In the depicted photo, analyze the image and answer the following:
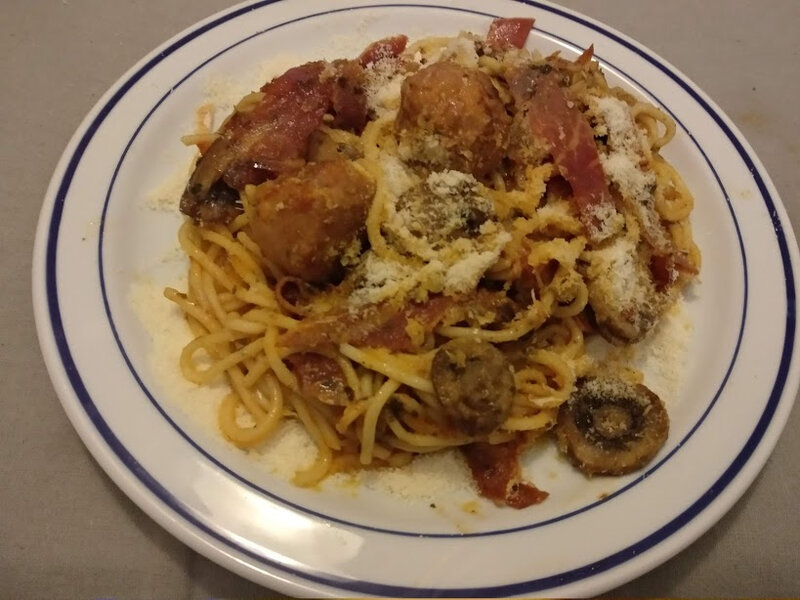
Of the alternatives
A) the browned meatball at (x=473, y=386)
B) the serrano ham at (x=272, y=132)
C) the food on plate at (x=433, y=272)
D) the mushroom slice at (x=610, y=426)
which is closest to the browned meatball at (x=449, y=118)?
the food on plate at (x=433, y=272)

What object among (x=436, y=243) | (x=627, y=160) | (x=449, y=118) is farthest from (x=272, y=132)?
(x=627, y=160)

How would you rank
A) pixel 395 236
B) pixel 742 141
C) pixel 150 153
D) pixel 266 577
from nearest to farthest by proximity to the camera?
pixel 266 577, pixel 395 236, pixel 150 153, pixel 742 141

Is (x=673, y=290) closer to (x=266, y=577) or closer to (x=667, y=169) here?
(x=667, y=169)

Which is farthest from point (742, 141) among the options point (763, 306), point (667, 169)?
point (763, 306)

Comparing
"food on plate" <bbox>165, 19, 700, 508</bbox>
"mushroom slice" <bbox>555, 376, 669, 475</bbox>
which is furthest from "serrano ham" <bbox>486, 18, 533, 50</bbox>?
"mushroom slice" <bbox>555, 376, 669, 475</bbox>

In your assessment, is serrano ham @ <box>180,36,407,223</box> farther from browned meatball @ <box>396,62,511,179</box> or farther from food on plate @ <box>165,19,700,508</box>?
browned meatball @ <box>396,62,511,179</box>

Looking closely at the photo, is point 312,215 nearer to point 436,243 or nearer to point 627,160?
point 436,243

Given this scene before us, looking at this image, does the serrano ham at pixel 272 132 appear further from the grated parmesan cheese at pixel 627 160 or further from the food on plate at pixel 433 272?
the grated parmesan cheese at pixel 627 160
